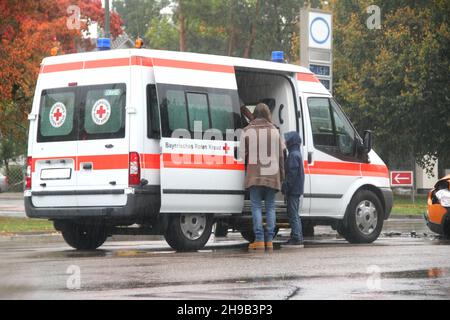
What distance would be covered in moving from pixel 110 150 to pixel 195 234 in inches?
65.6

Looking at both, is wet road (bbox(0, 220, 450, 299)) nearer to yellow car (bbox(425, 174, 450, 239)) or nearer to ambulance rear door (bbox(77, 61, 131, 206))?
ambulance rear door (bbox(77, 61, 131, 206))

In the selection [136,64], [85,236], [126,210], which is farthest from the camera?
[85,236]

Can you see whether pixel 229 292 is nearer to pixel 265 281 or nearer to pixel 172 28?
pixel 265 281

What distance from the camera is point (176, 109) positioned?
14.2 m

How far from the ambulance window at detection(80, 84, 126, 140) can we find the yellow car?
18.1ft

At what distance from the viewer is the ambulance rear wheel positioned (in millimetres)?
16453

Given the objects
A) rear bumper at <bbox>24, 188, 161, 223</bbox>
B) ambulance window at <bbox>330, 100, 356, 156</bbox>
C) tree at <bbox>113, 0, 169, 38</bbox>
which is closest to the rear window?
rear bumper at <bbox>24, 188, 161, 223</bbox>

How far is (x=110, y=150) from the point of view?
551 inches

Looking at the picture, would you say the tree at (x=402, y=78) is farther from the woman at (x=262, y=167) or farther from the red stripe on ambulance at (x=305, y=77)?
the woman at (x=262, y=167)

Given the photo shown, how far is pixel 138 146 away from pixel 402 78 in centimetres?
3184

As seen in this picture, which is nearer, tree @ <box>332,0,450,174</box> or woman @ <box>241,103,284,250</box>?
woman @ <box>241,103,284,250</box>

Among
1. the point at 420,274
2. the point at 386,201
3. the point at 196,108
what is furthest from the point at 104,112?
the point at 420,274

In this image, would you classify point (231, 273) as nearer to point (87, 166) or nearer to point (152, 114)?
point (152, 114)
